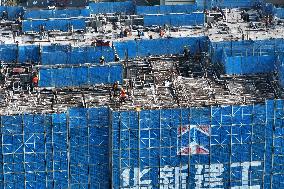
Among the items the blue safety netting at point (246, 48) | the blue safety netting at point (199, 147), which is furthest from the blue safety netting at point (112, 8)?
the blue safety netting at point (199, 147)

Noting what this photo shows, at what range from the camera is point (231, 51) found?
53.2 metres

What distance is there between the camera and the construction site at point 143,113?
45.7 m

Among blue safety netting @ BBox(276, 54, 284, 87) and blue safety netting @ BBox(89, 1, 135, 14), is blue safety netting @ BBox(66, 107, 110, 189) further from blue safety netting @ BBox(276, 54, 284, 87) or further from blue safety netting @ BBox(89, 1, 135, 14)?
blue safety netting @ BBox(89, 1, 135, 14)

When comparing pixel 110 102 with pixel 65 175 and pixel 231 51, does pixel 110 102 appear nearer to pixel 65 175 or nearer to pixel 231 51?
pixel 65 175

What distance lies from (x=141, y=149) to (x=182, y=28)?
48.9 feet

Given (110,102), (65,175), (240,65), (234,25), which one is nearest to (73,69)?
(110,102)

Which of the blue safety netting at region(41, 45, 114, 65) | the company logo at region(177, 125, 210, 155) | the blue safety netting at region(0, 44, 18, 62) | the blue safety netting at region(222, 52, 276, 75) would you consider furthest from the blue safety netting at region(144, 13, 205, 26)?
the company logo at region(177, 125, 210, 155)

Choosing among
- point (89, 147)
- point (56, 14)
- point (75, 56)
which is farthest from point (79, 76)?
point (56, 14)

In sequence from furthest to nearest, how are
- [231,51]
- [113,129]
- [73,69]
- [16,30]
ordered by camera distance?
1. [16,30]
2. [231,51]
3. [73,69]
4. [113,129]

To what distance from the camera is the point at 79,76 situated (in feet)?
162

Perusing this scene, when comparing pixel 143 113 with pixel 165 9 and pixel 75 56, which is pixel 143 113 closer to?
pixel 75 56

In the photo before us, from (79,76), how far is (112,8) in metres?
14.2

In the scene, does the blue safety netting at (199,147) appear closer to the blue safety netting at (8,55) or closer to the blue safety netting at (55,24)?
the blue safety netting at (8,55)

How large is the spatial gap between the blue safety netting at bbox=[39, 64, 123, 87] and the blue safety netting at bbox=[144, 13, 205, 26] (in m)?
9.98
